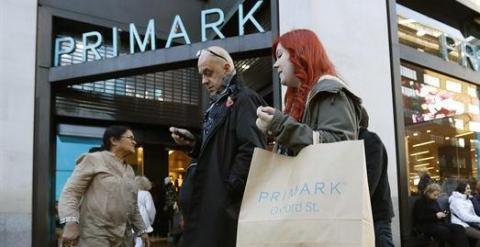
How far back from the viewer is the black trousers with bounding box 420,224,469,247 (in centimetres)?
949

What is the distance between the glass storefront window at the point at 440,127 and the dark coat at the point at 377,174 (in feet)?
23.6

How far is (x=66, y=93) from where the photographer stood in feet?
38.6

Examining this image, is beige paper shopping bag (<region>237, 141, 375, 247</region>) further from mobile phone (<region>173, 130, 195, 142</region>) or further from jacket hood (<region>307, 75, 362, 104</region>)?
mobile phone (<region>173, 130, 195, 142</region>)

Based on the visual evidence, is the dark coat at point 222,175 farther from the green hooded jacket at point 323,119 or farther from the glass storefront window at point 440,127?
the glass storefront window at point 440,127

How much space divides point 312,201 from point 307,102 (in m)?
0.47

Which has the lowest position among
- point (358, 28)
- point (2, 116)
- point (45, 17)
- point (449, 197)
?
point (449, 197)

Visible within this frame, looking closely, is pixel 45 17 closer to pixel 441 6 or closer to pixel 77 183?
pixel 77 183

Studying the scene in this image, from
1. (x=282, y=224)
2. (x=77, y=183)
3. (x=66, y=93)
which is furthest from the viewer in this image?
(x=66, y=93)

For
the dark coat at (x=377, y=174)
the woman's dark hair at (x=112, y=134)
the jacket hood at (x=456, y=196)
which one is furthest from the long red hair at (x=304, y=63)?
the jacket hood at (x=456, y=196)

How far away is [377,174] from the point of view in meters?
2.52

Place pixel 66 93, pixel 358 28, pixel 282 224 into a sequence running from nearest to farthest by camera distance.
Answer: pixel 282 224 < pixel 358 28 < pixel 66 93

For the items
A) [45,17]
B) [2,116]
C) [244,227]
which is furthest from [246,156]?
[45,17]

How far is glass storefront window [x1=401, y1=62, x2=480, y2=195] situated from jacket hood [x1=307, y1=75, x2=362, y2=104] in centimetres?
763

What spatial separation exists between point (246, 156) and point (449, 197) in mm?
8321
